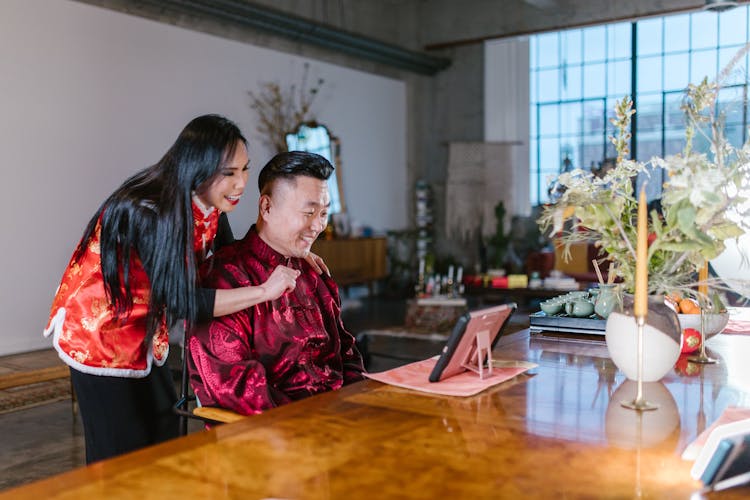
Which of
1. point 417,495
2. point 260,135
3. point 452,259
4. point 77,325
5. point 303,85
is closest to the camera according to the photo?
point 417,495

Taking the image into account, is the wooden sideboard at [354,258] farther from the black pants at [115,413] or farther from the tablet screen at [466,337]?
the tablet screen at [466,337]

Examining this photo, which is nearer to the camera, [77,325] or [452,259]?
[77,325]

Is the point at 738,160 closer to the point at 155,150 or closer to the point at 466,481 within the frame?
the point at 466,481

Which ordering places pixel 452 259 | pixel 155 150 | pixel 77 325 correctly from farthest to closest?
pixel 452 259
pixel 155 150
pixel 77 325

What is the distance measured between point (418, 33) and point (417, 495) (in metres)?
11.4

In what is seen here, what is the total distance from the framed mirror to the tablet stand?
7.15 meters

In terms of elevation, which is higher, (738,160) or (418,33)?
(418,33)

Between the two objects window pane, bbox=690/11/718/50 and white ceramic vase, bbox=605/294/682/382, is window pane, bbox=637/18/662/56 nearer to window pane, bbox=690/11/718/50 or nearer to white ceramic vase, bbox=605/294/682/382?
window pane, bbox=690/11/718/50

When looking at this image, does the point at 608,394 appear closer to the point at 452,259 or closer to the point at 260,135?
the point at 260,135

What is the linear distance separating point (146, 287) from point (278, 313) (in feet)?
1.21

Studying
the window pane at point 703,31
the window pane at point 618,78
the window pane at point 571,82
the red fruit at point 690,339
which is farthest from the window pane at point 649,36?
the red fruit at point 690,339

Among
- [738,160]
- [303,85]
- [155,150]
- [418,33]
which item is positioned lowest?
[738,160]

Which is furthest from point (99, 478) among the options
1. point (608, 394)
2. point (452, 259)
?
point (452, 259)

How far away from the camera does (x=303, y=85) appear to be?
9.42m
